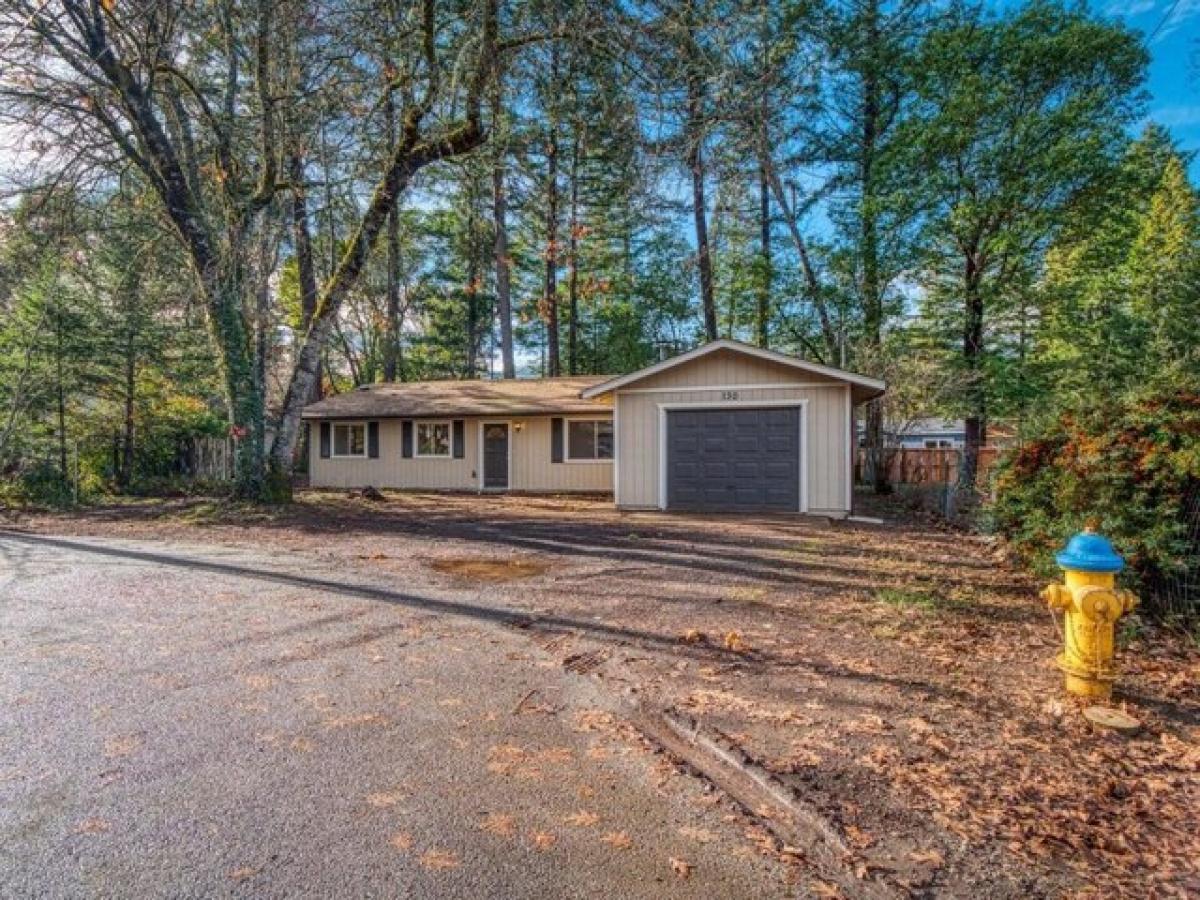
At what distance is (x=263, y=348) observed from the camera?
12.6 metres

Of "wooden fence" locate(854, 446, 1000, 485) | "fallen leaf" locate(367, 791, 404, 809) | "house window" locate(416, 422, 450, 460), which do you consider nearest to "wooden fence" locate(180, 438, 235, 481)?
"house window" locate(416, 422, 450, 460)

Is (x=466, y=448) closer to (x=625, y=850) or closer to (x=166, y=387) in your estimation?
(x=166, y=387)

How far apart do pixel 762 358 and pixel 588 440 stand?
6.09 metres

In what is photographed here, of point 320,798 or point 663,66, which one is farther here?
point 663,66

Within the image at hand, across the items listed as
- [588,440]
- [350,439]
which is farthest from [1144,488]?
[350,439]

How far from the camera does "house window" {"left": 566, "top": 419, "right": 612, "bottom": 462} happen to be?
16.9m

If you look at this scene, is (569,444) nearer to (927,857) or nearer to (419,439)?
(419,439)

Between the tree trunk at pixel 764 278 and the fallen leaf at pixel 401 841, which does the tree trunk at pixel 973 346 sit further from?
the fallen leaf at pixel 401 841

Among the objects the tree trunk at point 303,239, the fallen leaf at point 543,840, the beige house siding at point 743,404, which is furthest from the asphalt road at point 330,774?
the tree trunk at point 303,239

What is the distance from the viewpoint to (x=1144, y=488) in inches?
179

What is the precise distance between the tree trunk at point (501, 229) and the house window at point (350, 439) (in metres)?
5.94

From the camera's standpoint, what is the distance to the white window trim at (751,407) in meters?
12.0

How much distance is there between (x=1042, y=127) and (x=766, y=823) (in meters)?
19.8

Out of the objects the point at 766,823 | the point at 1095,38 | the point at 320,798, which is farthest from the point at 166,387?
the point at 1095,38
